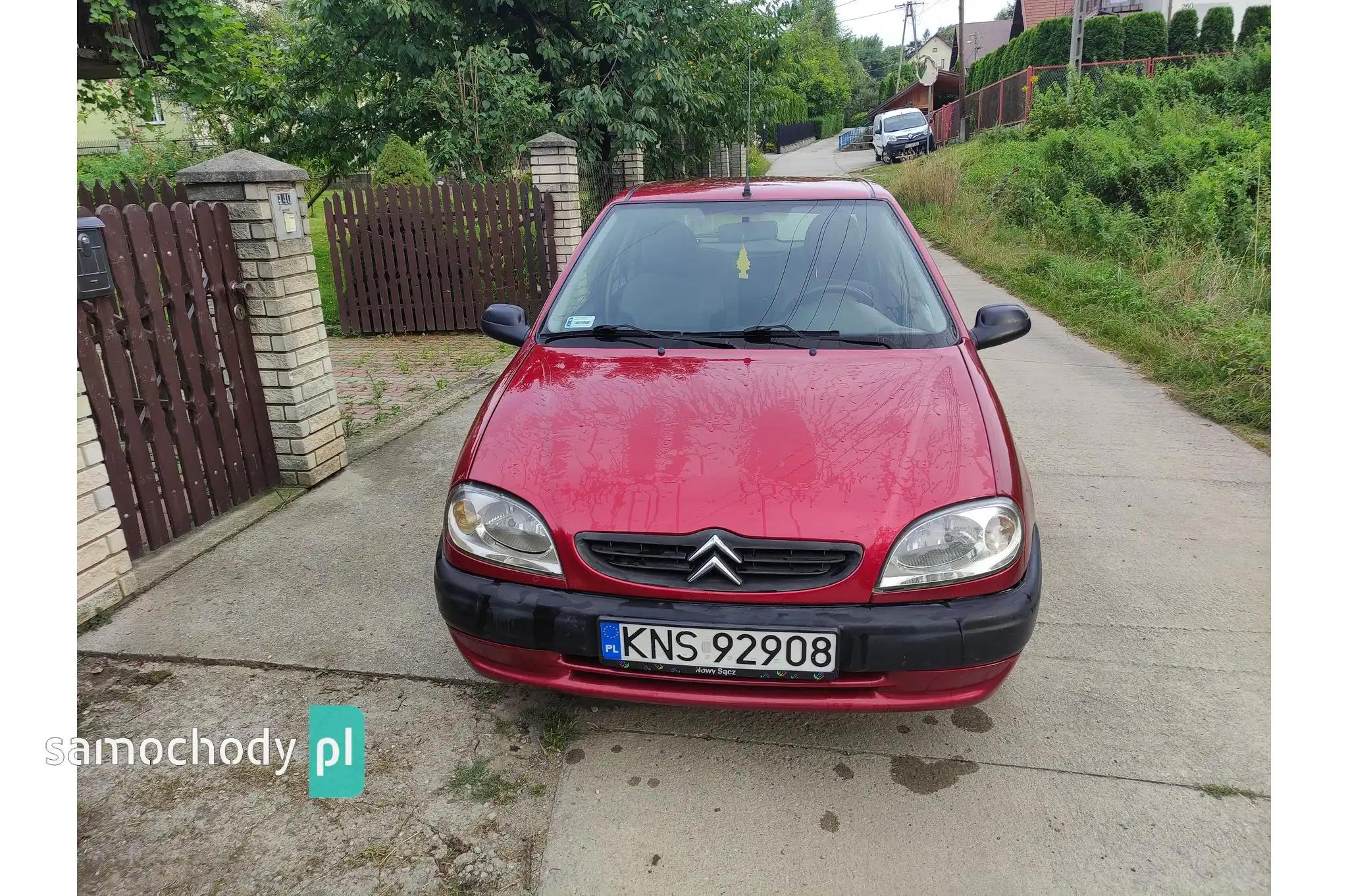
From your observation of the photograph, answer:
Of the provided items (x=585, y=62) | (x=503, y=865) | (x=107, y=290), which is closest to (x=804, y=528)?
(x=503, y=865)

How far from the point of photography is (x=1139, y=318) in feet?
25.7

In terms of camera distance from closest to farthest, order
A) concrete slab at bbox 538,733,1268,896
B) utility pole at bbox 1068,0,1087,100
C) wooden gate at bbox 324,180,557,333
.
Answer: concrete slab at bbox 538,733,1268,896
wooden gate at bbox 324,180,557,333
utility pole at bbox 1068,0,1087,100

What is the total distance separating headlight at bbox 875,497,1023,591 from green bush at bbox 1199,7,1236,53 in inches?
1246

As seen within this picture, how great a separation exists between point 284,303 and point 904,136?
103 feet

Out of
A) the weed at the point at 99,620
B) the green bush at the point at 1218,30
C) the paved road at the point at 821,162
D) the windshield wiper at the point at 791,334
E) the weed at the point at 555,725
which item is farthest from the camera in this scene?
the paved road at the point at 821,162

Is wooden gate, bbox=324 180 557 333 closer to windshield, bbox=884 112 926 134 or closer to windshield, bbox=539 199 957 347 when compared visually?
windshield, bbox=539 199 957 347

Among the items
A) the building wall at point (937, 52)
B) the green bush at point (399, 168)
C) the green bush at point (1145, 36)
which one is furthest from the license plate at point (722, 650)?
the building wall at point (937, 52)

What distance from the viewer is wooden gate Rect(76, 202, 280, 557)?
3396mm

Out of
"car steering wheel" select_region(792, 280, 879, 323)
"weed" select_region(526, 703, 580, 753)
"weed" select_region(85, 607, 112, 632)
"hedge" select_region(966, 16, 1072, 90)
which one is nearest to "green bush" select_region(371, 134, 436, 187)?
"weed" select_region(85, 607, 112, 632)

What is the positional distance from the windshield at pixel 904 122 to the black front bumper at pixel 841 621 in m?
33.1

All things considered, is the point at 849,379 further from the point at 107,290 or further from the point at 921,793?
the point at 107,290

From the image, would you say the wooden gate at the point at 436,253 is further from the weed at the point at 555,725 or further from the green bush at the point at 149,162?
the weed at the point at 555,725

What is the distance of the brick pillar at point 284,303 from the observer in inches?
160

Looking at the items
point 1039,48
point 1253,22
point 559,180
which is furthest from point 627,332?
point 1039,48
